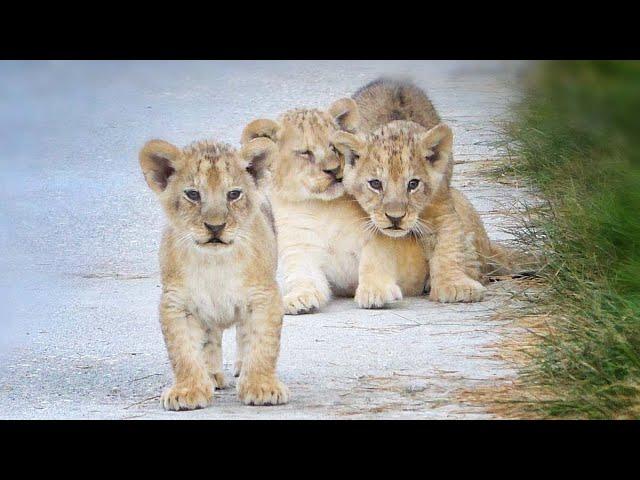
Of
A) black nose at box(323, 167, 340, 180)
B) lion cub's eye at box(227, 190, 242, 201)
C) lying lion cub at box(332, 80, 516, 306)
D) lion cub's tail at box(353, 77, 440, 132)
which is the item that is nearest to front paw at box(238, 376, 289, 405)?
lion cub's eye at box(227, 190, 242, 201)

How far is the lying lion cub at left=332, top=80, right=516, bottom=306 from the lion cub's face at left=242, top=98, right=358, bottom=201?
0.12m

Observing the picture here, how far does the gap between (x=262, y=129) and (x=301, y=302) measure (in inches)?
38.9

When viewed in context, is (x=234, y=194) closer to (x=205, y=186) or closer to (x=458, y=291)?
(x=205, y=186)

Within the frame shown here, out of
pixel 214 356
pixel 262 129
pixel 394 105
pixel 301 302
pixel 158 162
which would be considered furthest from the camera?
pixel 394 105

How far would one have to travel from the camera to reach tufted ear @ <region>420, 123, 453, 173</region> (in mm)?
8242

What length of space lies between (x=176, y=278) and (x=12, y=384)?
1.20m

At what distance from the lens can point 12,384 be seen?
22.9ft

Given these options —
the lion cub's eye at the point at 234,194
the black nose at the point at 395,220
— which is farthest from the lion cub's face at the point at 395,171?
the lion cub's eye at the point at 234,194

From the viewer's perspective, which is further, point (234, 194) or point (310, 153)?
point (310, 153)

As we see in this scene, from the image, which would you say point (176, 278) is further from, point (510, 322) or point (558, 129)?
point (558, 129)

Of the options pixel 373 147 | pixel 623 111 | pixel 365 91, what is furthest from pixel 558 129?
pixel 623 111

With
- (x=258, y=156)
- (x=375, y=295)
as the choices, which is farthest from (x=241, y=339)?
(x=375, y=295)

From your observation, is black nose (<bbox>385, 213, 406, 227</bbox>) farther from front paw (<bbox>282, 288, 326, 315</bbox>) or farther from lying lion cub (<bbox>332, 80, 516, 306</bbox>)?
front paw (<bbox>282, 288, 326, 315</bbox>)

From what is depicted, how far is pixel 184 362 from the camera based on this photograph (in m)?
6.19
